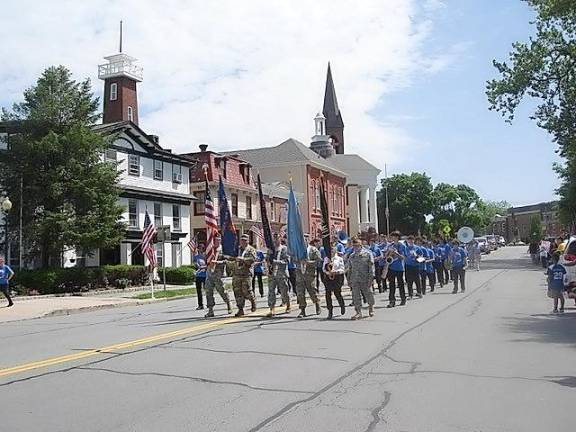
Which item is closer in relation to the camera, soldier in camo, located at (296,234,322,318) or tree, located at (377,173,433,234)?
soldier in camo, located at (296,234,322,318)

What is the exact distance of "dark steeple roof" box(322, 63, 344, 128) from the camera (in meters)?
103

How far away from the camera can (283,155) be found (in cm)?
6950

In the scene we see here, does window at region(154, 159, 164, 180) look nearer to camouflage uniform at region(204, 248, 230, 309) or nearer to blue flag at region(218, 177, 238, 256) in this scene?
blue flag at region(218, 177, 238, 256)

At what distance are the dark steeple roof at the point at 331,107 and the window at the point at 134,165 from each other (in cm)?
6702

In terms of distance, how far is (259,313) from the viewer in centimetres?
1558

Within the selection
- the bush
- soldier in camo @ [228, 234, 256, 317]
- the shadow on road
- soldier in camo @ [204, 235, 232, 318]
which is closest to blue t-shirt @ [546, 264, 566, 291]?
the shadow on road

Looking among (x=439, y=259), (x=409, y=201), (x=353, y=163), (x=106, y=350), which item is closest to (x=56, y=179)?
(x=439, y=259)

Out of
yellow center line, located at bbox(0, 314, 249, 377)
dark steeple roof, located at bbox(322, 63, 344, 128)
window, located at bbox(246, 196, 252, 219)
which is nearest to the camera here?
yellow center line, located at bbox(0, 314, 249, 377)

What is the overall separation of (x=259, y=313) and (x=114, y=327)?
3324 mm

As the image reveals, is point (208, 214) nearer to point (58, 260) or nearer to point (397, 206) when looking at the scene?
point (58, 260)

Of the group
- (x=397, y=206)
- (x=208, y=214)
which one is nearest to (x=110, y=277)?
(x=208, y=214)

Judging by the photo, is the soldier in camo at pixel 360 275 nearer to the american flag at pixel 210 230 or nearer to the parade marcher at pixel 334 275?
the parade marcher at pixel 334 275

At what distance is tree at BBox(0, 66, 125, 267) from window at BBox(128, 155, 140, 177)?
22.9 feet

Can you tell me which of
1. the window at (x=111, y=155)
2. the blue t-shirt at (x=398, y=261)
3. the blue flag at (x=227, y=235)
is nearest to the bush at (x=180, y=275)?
the window at (x=111, y=155)
